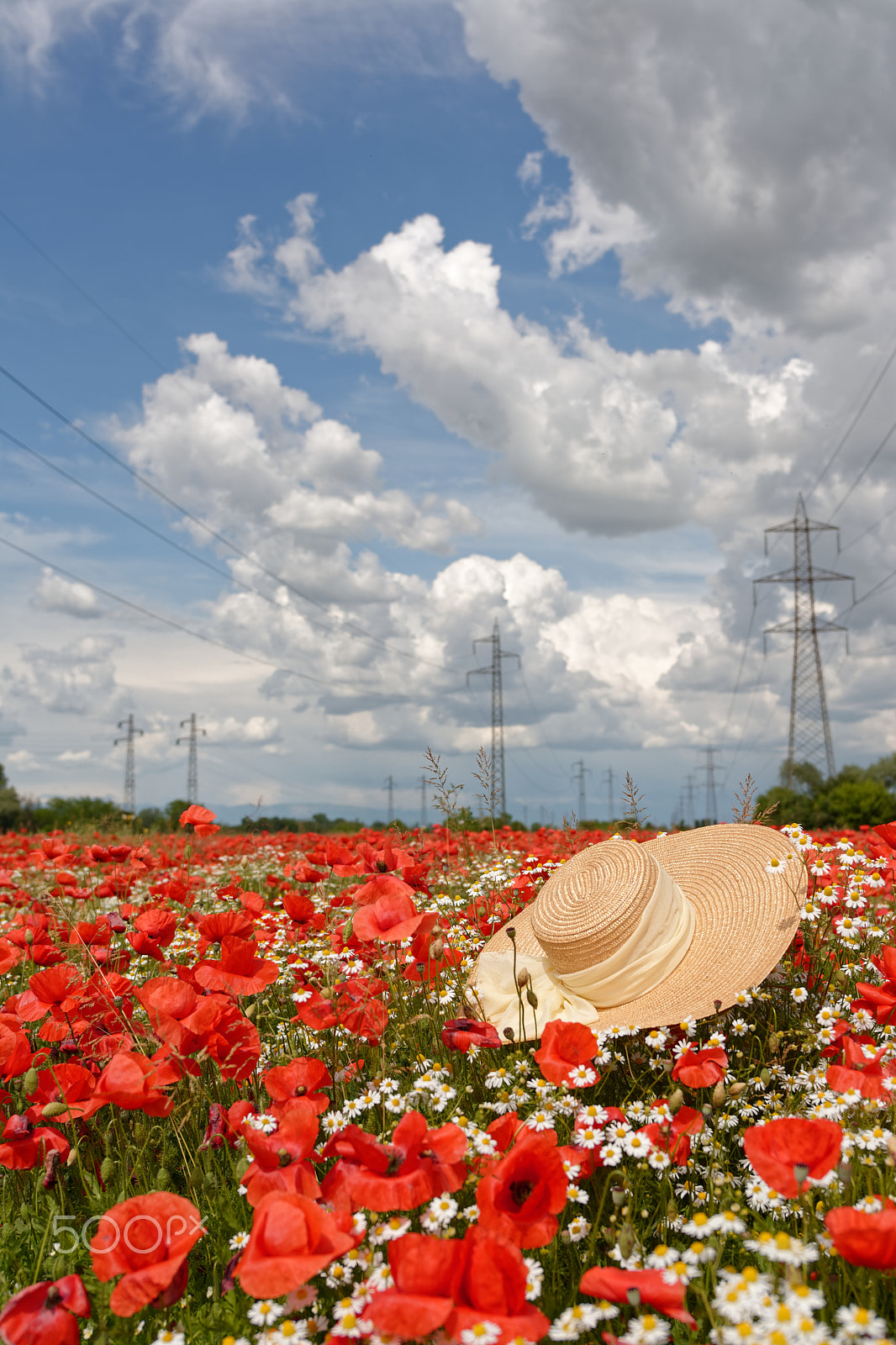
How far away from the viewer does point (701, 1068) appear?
257 centimetres

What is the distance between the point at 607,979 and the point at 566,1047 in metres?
0.96

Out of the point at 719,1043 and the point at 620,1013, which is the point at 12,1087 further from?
the point at 719,1043

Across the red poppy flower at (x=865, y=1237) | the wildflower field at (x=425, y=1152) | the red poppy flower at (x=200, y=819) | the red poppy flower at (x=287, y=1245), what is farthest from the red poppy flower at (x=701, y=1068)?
the red poppy flower at (x=200, y=819)

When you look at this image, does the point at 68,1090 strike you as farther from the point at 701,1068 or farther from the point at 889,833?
the point at 889,833

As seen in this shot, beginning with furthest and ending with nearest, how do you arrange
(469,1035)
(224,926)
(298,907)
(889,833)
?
1. (298,907)
2. (889,833)
3. (224,926)
4. (469,1035)

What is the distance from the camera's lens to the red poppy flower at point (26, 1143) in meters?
2.62

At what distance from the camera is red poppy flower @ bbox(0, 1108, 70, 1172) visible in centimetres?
262

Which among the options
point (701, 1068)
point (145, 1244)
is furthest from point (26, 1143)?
point (701, 1068)

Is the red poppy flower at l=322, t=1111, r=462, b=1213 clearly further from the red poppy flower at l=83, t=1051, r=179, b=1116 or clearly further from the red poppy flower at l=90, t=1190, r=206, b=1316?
the red poppy flower at l=83, t=1051, r=179, b=1116

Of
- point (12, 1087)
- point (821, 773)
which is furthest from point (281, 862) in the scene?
point (821, 773)

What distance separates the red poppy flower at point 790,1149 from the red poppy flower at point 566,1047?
19.8 inches

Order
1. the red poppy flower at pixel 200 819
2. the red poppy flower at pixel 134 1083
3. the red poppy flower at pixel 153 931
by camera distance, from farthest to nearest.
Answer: the red poppy flower at pixel 200 819
the red poppy flower at pixel 153 931
the red poppy flower at pixel 134 1083

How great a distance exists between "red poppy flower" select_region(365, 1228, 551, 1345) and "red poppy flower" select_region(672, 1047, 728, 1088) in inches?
40.7

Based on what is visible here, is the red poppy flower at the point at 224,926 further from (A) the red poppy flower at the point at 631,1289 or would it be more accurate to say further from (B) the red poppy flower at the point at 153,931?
(A) the red poppy flower at the point at 631,1289
